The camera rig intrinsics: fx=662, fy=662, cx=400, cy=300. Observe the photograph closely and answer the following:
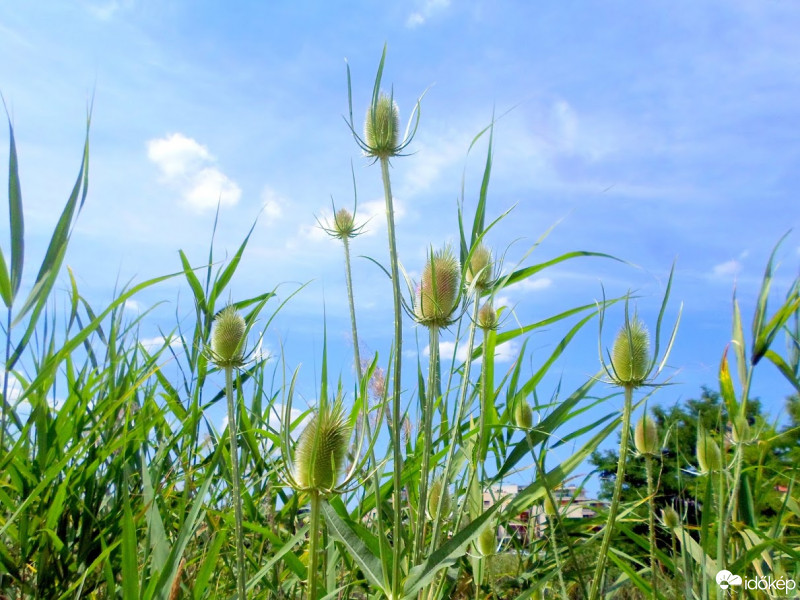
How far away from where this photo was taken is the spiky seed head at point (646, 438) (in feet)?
5.92

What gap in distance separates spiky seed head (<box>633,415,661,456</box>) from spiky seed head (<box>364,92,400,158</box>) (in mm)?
973

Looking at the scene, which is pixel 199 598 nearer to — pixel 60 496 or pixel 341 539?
pixel 341 539

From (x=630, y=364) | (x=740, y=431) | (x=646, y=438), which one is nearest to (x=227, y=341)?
(x=630, y=364)

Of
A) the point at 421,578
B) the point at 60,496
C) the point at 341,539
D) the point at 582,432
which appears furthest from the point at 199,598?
the point at 582,432

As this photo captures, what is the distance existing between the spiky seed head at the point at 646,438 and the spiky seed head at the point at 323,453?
2.92 feet

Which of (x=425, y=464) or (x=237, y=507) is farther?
(x=237, y=507)

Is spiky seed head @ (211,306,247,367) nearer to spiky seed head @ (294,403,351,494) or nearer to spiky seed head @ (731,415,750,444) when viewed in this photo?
spiky seed head @ (294,403,351,494)

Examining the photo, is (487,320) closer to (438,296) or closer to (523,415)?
(523,415)

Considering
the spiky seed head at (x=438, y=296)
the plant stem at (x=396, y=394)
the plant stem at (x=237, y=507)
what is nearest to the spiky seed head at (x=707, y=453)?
the spiky seed head at (x=438, y=296)

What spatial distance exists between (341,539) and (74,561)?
1.00m

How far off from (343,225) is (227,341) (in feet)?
3.82

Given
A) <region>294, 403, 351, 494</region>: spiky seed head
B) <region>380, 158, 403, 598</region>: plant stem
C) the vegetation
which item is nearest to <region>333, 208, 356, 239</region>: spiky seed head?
the vegetation

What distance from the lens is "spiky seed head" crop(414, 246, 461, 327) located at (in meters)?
1.44

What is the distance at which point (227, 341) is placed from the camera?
1.68 m
